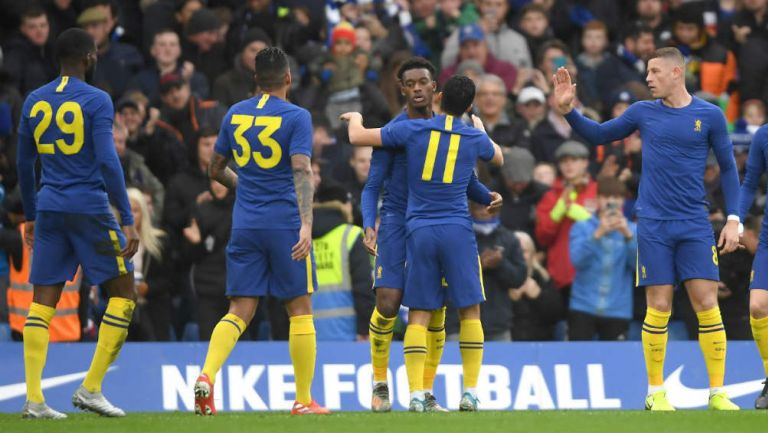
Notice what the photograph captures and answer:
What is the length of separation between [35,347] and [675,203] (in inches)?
184

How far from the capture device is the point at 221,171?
11555 mm

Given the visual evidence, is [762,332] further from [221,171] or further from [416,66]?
[221,171]

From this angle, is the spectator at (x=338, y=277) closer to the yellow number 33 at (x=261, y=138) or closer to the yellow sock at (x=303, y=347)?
the yellow sock at (x=303, y=347)

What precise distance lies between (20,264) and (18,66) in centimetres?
419

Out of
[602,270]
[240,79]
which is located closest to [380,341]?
[602,270]

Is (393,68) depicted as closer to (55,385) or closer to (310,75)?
(310,75)

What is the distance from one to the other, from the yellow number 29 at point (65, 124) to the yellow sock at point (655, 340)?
427cm

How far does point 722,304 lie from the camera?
15547mm

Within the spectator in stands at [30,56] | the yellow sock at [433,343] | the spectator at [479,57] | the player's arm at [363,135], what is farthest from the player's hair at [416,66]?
the spectator at [479,57]

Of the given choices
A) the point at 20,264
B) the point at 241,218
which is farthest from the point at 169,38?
the point at 241,218

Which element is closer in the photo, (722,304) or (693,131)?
(693,131)

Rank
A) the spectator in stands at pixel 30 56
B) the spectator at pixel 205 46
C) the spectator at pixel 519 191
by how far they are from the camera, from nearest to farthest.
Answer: the spectator at pixel 519 191
the spectator in stands at pixel 30 56
the spectator at pixel 205 46

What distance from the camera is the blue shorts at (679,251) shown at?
11508 millimetres

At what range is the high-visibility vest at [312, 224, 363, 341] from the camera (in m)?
15.0
